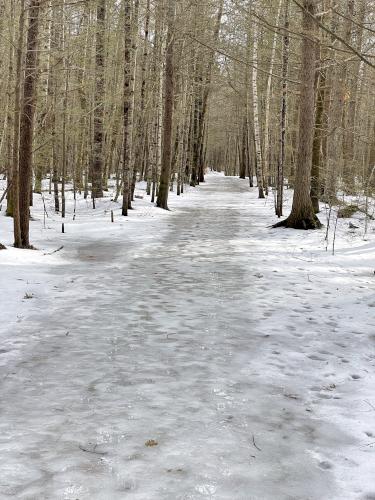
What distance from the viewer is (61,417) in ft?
11.5

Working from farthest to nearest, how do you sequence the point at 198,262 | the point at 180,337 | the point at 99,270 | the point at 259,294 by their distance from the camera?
the point at 198,262, the point at 99,270, the point at 259,294, the point at 180,337

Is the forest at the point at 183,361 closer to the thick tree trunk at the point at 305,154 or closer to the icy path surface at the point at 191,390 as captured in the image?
the icy path surface at the point at 191,390

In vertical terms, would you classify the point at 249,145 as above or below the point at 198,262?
above

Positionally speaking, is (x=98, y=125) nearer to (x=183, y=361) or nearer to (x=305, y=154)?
(x=305, y=154)

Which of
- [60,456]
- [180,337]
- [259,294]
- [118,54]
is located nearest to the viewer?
[60,456]

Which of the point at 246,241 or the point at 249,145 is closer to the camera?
the point at 246,241

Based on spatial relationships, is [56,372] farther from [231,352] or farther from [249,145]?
[249,145]

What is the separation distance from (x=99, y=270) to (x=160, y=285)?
4.90ft

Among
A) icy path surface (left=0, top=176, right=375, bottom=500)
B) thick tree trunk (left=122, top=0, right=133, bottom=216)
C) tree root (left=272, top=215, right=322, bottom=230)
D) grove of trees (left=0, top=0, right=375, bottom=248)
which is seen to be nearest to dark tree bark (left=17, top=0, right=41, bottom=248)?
grove of trees (left=0, top=0, right=375, bottom=248)

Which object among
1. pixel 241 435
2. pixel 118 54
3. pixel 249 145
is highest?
pixel 118 54

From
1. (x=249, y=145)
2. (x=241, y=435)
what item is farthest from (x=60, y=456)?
(x=249, y=145)

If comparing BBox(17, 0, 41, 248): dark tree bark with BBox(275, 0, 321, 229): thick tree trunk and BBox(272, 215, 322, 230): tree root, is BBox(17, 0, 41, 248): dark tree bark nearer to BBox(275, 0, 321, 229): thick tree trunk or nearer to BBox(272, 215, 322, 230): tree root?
BBox(275, 0, 321, 229): thick tree trunk

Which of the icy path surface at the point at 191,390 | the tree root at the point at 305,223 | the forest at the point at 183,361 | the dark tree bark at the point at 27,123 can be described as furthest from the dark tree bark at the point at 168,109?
the icy path surface at the point at 191,390

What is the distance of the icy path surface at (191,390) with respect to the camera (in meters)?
2.86
